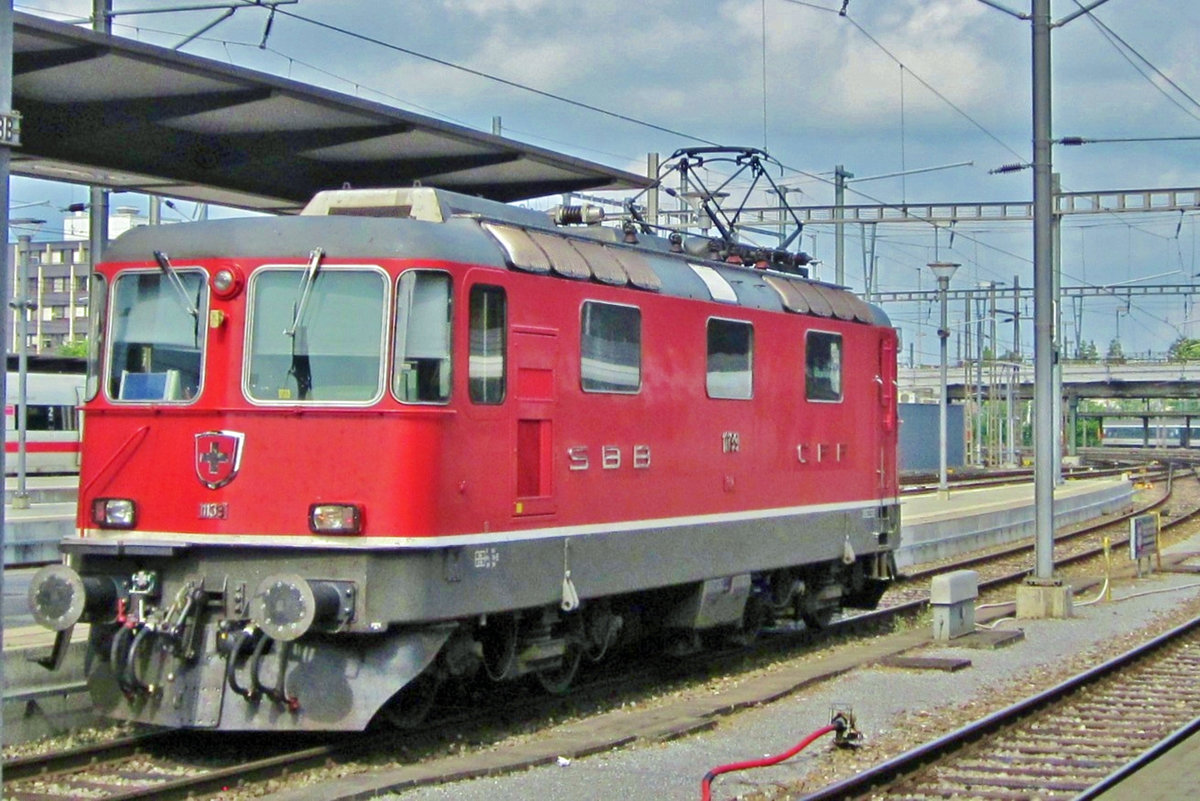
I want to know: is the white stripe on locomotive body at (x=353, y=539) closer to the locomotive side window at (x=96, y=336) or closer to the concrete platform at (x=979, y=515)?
the locomotive side window at (x=96, y=336)

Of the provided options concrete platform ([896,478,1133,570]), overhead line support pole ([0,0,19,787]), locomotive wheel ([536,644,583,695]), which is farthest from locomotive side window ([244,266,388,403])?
concrete platform ([896,478,1133,570])

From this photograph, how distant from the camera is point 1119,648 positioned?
15742 mm

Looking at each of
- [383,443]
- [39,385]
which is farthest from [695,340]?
[39,385]

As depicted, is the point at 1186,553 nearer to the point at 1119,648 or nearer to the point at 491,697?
the point at 1119,648

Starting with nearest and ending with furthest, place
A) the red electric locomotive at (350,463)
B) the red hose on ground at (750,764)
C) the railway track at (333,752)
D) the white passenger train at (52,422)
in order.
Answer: the red hose on ground at (750,764), the railway track at (333,752), the red electric locomotive at (350,463), the white passenger train at (52,422)

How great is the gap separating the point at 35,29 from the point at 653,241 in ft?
17.6

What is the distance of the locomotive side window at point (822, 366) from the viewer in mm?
15172

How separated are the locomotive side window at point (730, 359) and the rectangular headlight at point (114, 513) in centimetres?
517

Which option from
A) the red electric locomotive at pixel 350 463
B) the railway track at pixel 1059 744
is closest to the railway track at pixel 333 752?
the red electric locomotive at pixel 350 463

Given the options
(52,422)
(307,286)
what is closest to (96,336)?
(307,286)

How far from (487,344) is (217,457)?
187 centimetres

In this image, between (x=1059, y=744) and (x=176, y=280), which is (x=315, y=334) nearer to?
(x=176, y=280)

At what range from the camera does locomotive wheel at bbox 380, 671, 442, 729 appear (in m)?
10.4

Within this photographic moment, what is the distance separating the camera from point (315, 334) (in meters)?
9.84
